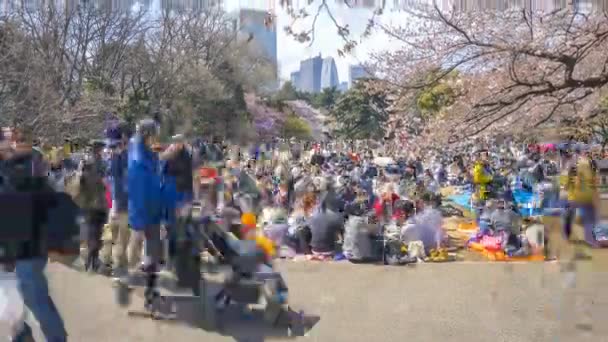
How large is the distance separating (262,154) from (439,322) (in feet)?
76.0

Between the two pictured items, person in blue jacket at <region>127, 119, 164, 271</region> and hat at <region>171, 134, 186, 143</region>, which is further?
hat at <region>171, 134, 186, 143</region>

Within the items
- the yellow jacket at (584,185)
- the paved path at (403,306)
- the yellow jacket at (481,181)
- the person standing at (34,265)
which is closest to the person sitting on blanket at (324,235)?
the paved path at (403,306)

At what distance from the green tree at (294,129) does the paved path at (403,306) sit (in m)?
46.2

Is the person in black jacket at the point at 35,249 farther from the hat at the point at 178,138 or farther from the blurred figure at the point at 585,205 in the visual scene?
the blurred figure at the point at 585,205

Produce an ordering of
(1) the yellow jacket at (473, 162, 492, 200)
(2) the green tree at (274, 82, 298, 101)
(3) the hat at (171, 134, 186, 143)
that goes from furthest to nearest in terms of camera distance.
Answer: (2) the green tree at (274, 82, 298, 101) < (1) the yellow jacket at (473, 162, 492, 200) < (3) the hat at (171, 134, 186, 143)

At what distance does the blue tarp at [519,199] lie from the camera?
13349mm

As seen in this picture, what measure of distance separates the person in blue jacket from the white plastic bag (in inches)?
43.3

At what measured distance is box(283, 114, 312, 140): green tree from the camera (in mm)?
54062

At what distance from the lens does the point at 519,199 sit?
15.6 m

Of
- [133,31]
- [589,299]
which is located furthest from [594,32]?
[133,31]

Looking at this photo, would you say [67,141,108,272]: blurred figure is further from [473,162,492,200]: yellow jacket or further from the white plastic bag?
[473,162,492,200]: yellow jacket

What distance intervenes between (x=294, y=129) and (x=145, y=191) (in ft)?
163

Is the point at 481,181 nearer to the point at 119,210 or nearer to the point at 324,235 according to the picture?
the point at 324,235

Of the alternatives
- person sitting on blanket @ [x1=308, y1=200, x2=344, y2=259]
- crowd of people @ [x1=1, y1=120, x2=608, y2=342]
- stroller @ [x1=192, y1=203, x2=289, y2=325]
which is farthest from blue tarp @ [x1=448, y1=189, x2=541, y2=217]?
stroller @ [x1=192, y1=203, x2=289, y2=325]
